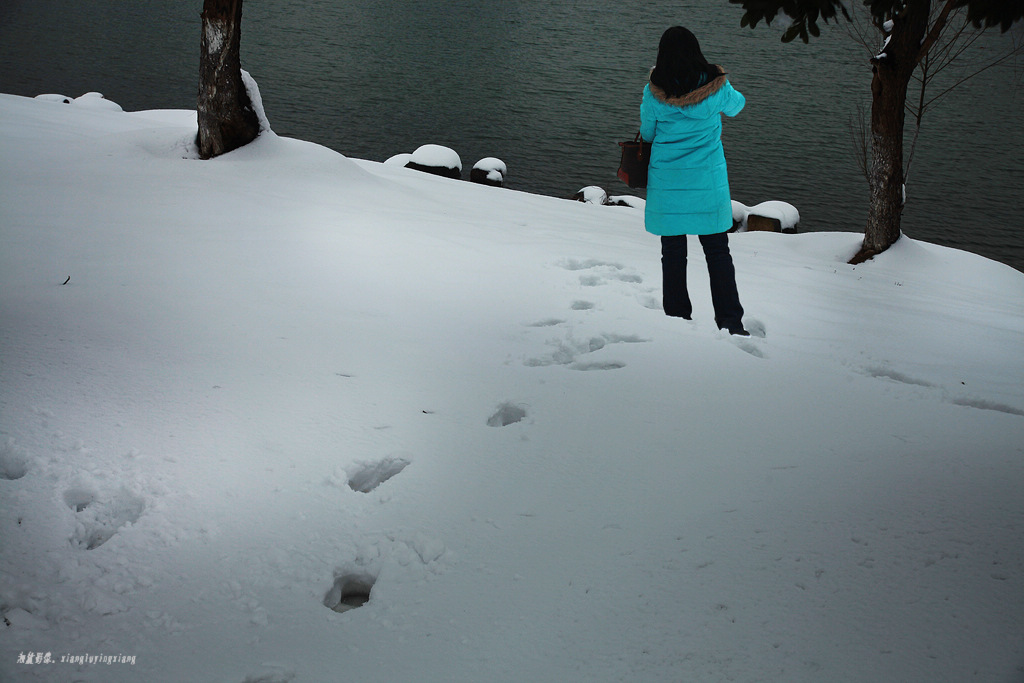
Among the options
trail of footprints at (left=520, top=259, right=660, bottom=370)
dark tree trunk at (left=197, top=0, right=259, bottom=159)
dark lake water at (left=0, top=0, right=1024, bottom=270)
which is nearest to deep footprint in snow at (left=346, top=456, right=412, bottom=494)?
trail of footprints at (left=520, top=259, right=660, bottom=370)

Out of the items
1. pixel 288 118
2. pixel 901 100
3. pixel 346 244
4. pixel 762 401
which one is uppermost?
pixel 901 100

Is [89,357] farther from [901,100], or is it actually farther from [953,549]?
[901,100]

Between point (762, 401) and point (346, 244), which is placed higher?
point (762, 401)

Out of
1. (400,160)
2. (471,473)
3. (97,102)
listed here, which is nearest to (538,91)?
(400,160)

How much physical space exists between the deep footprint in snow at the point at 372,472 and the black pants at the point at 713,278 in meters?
2.24

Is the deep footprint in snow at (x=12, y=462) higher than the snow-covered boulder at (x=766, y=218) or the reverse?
higher

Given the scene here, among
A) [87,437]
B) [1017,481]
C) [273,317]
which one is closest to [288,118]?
[273,317]

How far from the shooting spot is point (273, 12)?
32969 millimetres

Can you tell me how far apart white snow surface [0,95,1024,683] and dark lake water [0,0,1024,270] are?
1055cm

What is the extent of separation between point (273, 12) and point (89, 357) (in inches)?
1389

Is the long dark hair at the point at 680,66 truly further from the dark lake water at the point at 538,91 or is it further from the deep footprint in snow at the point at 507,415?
the dark lake water at the point at 538,91

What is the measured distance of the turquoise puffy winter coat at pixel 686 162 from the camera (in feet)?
12.5

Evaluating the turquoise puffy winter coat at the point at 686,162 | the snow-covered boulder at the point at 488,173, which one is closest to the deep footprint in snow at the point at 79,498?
the turquoise puffy winter coat at the point at 686,162

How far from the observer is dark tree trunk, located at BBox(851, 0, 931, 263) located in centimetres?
613
